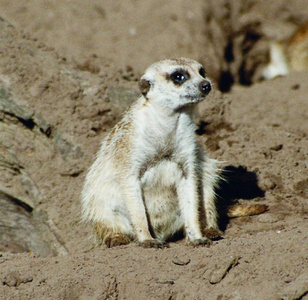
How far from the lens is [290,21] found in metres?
8.71

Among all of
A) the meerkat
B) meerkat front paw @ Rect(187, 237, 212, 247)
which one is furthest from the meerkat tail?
meerkat front paw @ Rect(187, 237, 212, 247)

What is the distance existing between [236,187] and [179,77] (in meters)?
1.25

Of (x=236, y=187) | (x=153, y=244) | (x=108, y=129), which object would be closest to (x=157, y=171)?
(x=153, y=244)

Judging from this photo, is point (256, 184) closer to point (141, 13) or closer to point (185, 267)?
point (185, 267)

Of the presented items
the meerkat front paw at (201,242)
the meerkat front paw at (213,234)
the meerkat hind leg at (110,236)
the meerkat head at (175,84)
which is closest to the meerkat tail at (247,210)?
the meerkat front paw at (213,234)

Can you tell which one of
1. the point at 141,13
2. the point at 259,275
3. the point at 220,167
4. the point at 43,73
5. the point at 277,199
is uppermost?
the point at 141,13

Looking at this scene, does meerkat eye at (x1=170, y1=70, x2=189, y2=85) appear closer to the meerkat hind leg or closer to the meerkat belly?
the meerkat belly

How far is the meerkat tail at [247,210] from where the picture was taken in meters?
4.06

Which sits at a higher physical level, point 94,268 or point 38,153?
point 38,153

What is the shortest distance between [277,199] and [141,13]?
13.6ft

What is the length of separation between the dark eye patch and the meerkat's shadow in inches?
40.7

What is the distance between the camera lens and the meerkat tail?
406cm

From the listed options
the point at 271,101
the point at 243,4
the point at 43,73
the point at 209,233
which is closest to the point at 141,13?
the point at 243,4

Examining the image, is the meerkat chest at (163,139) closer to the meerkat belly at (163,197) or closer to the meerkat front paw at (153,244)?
the meerkat belly at (163,197)
